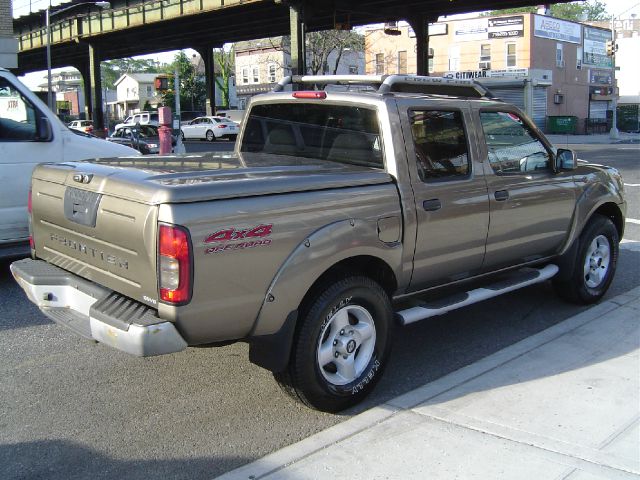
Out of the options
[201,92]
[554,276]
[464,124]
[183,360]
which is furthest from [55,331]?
[201,92]

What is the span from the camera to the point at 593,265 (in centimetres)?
619

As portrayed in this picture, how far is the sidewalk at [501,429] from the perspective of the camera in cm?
341

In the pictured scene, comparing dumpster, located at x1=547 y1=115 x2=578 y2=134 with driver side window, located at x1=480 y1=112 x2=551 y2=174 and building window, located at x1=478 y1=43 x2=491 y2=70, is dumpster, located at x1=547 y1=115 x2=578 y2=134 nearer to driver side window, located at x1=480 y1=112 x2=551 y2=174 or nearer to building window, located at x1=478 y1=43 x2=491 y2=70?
building window, located at x1=478 y1=43 x2=491 y2=70

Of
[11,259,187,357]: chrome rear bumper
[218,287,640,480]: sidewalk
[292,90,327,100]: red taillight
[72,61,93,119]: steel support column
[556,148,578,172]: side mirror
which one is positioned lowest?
[218,287,640,480]: sidewalk

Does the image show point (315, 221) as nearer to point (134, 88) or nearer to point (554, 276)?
point (554, 276)

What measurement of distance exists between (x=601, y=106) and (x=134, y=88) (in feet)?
226

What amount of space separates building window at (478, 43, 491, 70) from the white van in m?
49.9

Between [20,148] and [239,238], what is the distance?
4.55 meters

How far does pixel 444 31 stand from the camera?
178 ft

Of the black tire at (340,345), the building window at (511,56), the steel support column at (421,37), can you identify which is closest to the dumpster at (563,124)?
the building window at (511,56)

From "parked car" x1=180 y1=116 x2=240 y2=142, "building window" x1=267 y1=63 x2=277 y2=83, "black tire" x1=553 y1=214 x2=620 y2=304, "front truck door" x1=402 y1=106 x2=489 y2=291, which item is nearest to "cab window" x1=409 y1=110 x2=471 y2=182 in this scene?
"front truck door" x1=402 y1=106 x2=489 y2=291

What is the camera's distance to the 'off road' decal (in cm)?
336

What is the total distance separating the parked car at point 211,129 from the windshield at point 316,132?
118 feet

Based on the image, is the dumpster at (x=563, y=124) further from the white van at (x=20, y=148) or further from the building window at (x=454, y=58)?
the white van at (x=20, y=148)
